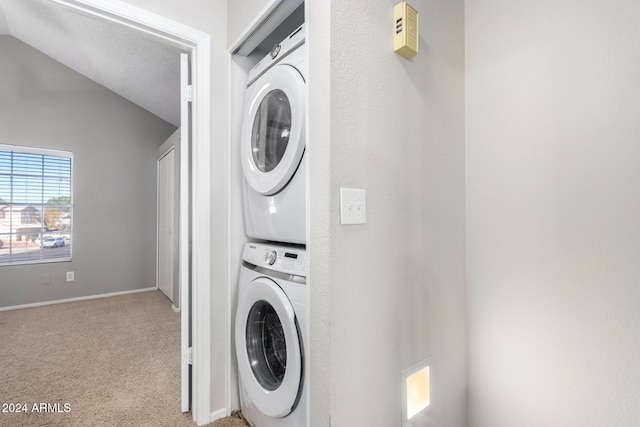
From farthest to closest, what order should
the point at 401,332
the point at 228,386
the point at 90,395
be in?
1. the point at 90,395
2. the point at 228,386
3. the point at 401,332

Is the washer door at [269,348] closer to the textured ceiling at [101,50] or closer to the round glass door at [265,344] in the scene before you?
the round glass door at [265,344]

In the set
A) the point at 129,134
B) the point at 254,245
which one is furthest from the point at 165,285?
the point at 254,245

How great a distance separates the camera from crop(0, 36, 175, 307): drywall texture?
3.42 meters

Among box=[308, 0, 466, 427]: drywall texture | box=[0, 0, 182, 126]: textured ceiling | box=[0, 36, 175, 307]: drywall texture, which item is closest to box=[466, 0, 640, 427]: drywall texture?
box=[308, 0, 466, 427]: drywall texture

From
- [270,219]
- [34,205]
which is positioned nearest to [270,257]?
[270,219]

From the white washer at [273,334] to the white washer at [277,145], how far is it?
13cm

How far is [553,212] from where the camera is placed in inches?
41.4

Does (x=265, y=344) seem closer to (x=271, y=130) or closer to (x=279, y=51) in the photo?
(x=271, y=130)

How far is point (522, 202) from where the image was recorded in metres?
1.14

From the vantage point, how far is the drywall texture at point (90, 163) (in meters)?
3.42

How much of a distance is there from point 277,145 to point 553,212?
3.69 ft

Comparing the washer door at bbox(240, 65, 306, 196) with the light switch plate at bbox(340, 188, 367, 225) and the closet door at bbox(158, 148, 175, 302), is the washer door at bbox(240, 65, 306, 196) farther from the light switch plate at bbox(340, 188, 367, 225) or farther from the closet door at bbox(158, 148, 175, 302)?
the closet door at bbox(158, 148, 175, 302)

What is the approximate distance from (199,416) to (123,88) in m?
4.07

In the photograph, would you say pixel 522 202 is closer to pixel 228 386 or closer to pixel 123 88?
pixel 228 386
